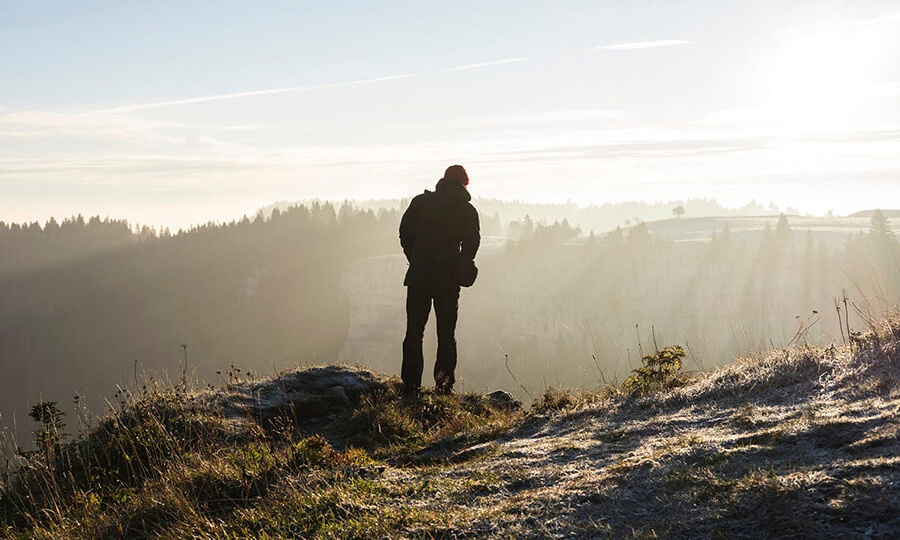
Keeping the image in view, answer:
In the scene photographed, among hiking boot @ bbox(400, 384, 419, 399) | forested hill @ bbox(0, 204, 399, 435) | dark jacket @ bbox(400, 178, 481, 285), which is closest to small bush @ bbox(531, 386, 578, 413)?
hiking boot @ bbox(400, 384, 419, 399)

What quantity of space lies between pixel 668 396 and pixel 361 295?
159 meters

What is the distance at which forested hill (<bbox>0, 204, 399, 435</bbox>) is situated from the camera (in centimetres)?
15575

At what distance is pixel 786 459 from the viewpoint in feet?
14.3

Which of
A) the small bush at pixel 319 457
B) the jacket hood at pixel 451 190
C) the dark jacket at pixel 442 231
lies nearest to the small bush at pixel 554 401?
the small bush at pixel 319 457

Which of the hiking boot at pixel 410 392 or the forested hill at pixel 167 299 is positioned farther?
the forested hill at pixel 167 299

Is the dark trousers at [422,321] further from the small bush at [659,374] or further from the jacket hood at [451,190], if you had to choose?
the small bush at [659,374]

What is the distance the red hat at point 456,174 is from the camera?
32.8ft

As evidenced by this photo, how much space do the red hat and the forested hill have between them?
144 m

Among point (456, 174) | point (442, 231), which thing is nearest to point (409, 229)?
point (442, 231)

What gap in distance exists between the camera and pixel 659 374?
8000 millimetres

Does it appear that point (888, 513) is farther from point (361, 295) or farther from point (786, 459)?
point (361, 295)

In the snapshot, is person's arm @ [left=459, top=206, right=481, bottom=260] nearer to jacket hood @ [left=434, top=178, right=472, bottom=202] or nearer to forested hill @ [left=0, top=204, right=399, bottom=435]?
jacket hood @ [left=434, top=178, right=472, bottom=202]

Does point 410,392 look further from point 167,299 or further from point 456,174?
point 167,299

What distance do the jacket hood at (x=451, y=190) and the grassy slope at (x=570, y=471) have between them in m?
3.33
